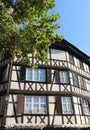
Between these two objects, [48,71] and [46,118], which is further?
[48,71]

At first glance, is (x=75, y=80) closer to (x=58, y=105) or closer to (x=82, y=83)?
(x=82, y=83)

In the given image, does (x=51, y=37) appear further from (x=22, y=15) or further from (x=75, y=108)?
(x=75, y=108)

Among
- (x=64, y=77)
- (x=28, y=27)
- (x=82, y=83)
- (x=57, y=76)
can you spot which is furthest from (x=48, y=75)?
(x=28, y=27)

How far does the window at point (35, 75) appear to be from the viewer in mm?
15365

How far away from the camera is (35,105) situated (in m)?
14.2

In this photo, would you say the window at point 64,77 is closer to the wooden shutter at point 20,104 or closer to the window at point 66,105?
the window at point 66,105

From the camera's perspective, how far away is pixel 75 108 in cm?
1521

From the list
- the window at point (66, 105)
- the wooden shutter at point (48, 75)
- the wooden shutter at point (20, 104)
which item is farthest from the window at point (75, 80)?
the wooden shutter at point (20, 104)

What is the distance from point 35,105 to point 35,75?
9.70 ft

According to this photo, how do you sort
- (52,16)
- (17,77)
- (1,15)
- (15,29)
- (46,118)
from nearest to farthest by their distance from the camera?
1. (1,15)
2. (15,29)
3. (52,16)
4. (46,118)
5. (17,77)

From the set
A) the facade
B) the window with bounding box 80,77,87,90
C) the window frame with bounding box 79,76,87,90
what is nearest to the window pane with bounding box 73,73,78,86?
the facade

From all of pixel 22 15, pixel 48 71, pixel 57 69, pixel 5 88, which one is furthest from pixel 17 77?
pixel 22 15

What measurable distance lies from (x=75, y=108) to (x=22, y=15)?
9.96 meters

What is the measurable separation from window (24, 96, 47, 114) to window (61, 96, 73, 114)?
182cm
